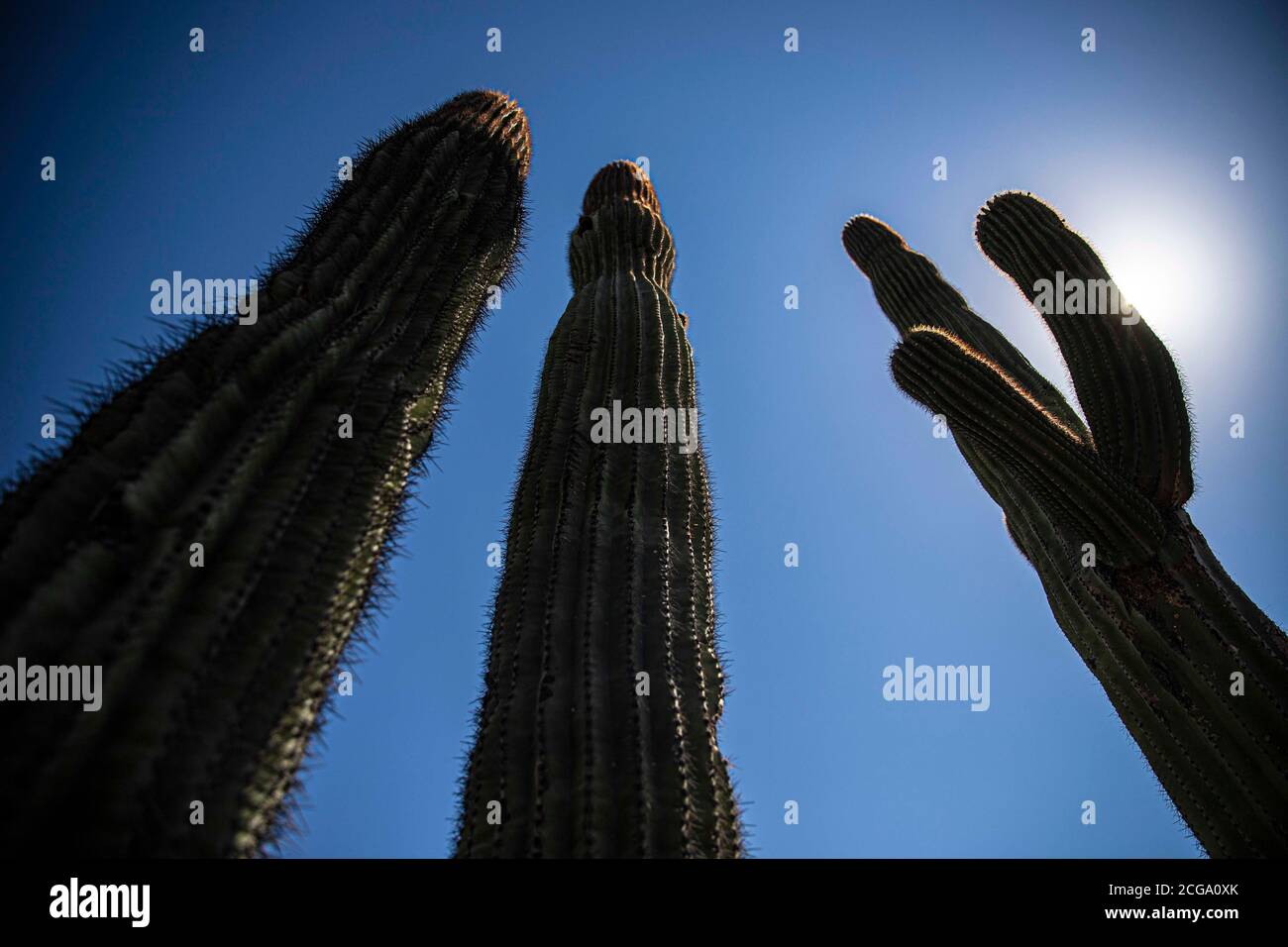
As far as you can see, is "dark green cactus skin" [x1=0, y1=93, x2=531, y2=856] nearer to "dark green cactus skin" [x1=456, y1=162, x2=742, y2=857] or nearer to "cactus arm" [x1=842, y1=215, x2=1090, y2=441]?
"dark green cactus skin" [x1=456, y1=162, x2=742, y2=857]

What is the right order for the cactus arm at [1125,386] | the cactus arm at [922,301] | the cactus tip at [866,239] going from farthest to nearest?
the cactus tip at [866,239]
the cactus arm at [922,301]
the cactus arm at [1125,386]

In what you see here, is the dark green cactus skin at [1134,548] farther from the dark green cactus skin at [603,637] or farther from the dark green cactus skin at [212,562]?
the dark green cactus skin at [212,562]

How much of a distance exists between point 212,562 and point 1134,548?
5894mm

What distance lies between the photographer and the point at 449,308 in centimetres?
405

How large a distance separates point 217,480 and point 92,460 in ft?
1.27

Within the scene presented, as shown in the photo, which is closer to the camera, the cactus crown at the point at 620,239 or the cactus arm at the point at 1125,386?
the cactus arm at the point at 1125,386

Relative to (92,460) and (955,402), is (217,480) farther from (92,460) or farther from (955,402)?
(955,402)

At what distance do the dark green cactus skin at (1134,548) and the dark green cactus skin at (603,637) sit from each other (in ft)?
8.78

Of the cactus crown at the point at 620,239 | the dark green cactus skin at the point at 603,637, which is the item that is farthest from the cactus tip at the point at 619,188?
the dark green cactus skin at the point at 603,637

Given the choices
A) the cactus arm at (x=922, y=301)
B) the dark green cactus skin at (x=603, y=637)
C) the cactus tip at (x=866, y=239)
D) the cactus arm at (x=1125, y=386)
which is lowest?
the dark green cactus skin at (x=603, y=637)

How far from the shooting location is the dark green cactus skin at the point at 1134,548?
4609 millimetres

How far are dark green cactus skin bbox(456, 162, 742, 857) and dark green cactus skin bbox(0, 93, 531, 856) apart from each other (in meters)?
0.96
